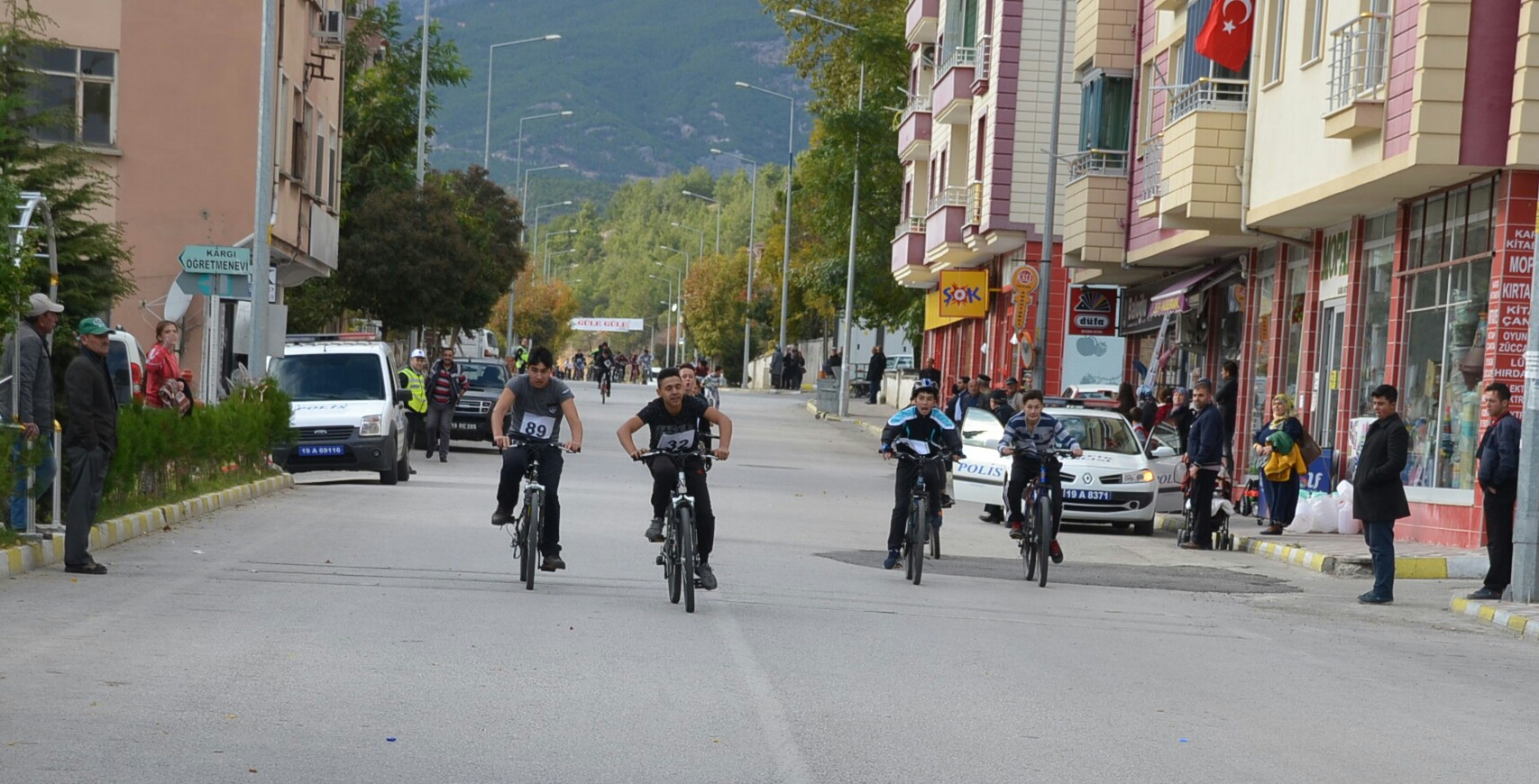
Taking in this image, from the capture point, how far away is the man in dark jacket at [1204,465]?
21484mm

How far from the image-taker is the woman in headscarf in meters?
22.5

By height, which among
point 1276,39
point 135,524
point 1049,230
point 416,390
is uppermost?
point 1276,39

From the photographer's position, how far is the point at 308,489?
957 inches

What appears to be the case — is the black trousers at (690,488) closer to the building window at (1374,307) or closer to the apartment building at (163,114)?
the building window at (1374,307)

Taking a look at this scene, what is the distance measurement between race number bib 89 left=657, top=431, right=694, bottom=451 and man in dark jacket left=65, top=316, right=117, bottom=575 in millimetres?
3977

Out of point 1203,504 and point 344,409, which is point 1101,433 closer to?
point 1203,504

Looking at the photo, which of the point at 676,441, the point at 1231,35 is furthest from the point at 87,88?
the point at 676,441

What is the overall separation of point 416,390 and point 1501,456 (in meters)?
17.6

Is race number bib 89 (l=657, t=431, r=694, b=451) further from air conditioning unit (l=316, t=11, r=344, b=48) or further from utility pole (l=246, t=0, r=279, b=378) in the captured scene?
air conditioning unit (l=316, t=11, r=344, b=48)

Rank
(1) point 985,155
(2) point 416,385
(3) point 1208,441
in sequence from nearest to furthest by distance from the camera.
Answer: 1. (3) point 1208,441
2. (2) point 416,385
3. (1) point 985,155

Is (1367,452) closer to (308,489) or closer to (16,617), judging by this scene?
(16,617)

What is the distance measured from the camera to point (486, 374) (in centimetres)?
3728

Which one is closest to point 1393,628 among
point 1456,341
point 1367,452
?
point 1367,452

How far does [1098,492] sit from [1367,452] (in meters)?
7.17
